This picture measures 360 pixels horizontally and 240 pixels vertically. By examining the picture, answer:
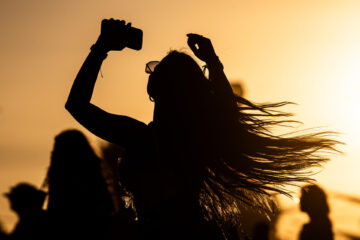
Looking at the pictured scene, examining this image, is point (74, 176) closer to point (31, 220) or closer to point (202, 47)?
point (31, 220)

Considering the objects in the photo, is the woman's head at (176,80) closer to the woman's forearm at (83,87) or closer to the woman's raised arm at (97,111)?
the woman's raised arm at (97,111)

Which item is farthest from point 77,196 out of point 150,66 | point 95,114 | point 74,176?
point 150,66

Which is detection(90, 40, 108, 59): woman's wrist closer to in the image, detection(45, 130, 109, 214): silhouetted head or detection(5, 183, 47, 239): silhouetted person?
detection(45, 130, 109, 214): silhouetted head

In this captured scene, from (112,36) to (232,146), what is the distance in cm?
116

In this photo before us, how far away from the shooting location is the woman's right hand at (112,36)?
11.5ft

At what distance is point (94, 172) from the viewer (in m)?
3.59

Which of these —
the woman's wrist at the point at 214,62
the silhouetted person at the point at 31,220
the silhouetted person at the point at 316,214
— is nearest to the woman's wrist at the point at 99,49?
the silhouetted person at the point at 31,220

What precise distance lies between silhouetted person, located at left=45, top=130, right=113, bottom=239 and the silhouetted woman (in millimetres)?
180

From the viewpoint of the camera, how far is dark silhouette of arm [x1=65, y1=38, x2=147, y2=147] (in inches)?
132

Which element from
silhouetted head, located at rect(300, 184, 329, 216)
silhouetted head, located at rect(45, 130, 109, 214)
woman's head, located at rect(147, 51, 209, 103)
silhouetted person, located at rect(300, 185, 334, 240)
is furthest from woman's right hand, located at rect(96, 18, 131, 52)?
silhouetted head, located at rect(300, 184, 329, 216)

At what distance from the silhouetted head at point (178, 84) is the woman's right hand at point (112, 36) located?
1.37ft

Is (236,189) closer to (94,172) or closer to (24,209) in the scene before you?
(94,172)

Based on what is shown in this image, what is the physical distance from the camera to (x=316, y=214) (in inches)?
280

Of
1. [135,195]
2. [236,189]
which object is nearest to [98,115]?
[135,195]
